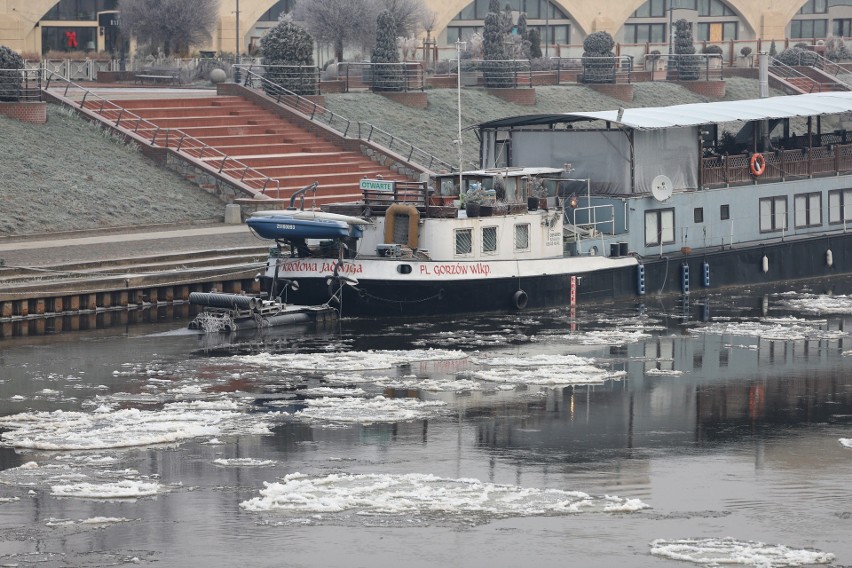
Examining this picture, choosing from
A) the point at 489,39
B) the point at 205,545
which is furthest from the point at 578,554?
the point at 489,39

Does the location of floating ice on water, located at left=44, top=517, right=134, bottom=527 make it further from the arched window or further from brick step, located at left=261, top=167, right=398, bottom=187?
the arched window

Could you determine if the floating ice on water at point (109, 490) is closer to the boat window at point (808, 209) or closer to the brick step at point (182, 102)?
the boat window at point (808, 209)

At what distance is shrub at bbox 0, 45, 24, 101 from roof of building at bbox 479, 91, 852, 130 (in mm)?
14152

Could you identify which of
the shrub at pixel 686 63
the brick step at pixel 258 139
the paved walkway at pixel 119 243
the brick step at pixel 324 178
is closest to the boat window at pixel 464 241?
the paved walkway at pixel 119 243

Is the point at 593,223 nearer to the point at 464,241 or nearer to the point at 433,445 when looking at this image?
the point at 464,241

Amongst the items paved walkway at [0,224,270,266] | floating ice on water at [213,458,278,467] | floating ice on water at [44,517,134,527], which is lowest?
floating ice on water at [44,517,134,527]

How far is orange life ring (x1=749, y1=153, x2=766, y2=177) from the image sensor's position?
1634 inches

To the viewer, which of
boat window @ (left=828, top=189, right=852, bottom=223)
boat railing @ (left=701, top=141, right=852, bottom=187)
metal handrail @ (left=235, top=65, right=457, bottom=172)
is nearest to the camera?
boat railing @ (left=701, top=141, right=852, bottom=187)

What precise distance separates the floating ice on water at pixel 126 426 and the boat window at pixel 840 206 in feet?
73.4

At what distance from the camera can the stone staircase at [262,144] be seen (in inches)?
1817

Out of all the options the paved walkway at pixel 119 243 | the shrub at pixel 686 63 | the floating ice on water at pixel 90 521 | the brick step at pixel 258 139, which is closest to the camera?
the floating ice on water at pixel 90 521

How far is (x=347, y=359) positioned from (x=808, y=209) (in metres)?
17.1

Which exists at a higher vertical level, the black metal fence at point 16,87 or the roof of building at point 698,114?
the black metal fence at point 16,87

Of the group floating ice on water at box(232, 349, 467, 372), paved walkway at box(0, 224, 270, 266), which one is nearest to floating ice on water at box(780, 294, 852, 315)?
floating ice on water at box(232, 349, 467, 372)
